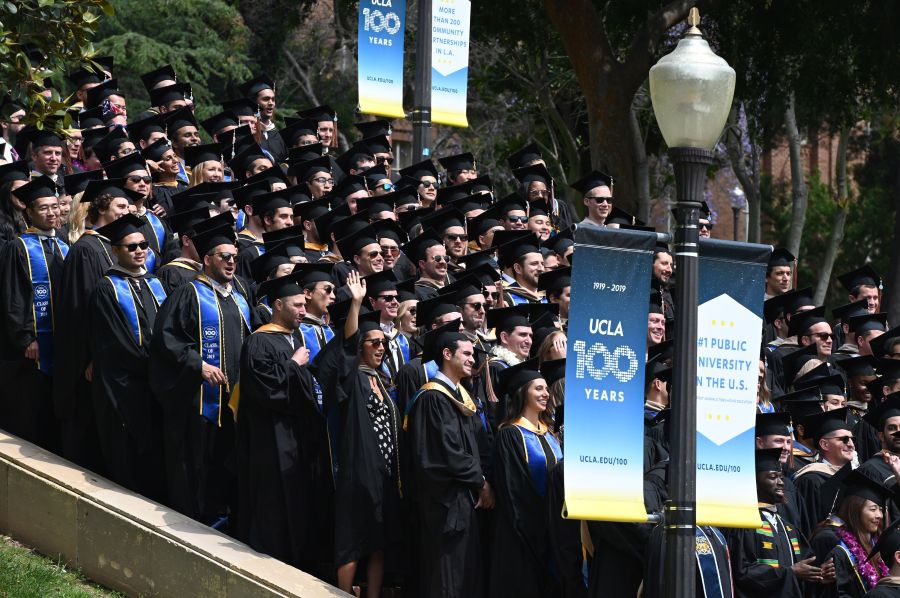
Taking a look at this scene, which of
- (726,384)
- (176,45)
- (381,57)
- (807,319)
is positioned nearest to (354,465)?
(726,384)

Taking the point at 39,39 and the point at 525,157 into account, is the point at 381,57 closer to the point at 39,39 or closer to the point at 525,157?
the point at 525,157

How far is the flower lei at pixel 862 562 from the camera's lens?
29.4ft

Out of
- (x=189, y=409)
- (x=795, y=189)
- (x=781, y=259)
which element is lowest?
(x=189, y=409)

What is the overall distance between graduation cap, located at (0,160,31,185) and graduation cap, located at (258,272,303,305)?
243cm

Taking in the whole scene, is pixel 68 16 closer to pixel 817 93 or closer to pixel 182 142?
pixel 182 142

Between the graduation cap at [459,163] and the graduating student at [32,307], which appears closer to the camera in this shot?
the graduating student at [32,307]

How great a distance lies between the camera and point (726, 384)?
7.32 m

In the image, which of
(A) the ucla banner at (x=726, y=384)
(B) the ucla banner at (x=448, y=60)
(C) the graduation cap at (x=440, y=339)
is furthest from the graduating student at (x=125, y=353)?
(B) the ucla banner at (x=448, y=60)

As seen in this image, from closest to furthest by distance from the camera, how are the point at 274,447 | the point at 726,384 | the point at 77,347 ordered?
1. the point at 726,384
2. the point at 274,447
3. the point at 77,347

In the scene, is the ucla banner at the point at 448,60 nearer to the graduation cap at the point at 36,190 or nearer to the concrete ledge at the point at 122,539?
the graduation cap at the point at 36,190

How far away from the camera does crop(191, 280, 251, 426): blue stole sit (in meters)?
9.64

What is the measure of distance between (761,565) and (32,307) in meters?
5.01

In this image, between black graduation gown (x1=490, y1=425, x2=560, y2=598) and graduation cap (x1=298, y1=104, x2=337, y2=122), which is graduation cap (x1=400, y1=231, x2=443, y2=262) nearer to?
black graduation gown (x1=490, y1=425, x2=560, y2=598)

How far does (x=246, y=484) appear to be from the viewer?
369 inches
